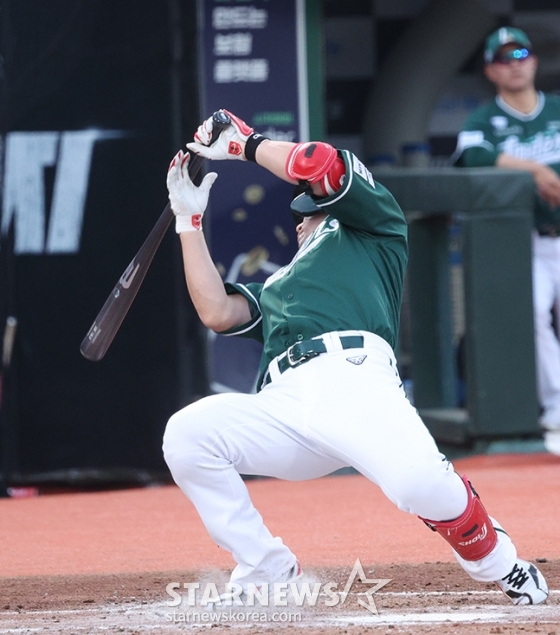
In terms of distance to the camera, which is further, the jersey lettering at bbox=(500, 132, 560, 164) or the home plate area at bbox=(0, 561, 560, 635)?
the jersey lettering at bbox=(500, 132, 560, 164)

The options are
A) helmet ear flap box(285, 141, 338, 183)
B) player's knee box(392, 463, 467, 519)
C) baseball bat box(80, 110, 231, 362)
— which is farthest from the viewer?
baseball bat box(80, 110, 231, 362)

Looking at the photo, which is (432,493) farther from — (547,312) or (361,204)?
(547,312)

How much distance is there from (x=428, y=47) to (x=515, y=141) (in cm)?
191

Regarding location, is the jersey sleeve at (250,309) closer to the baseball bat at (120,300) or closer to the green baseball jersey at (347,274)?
the green baseball jersey at (347,274)

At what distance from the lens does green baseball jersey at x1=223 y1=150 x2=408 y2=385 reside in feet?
10.1

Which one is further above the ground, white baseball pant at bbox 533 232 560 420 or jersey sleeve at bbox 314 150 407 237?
jersey sleeve at bbox 314 150 407 237

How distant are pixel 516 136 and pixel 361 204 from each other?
3430 millimetres

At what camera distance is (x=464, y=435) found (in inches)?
242

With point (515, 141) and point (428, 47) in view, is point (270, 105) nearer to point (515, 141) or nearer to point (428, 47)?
point (515, 141)

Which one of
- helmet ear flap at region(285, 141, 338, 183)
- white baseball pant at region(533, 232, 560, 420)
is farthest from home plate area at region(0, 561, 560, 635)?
white baseball pant at region(533, 232, 560, 420)

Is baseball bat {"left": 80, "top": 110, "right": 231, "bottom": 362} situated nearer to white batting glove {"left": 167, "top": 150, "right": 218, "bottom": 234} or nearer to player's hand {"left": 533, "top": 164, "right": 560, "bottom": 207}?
white batting glove {"left": 167, "top": 150, "right": 218, "bottom": 234}

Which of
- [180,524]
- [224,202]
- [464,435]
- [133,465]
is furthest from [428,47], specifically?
[180,524]

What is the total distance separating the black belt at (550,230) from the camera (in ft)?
20.2

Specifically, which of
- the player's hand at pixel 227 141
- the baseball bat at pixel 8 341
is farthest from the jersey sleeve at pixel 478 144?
the player's hand at pixel 227 141
